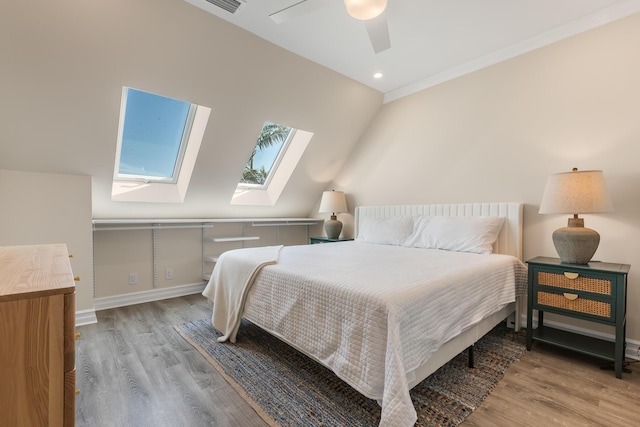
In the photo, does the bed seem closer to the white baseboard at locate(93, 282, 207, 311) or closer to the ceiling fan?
the white baseboard at locate(93, 282, 207, 311)

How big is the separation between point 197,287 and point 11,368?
342 cm

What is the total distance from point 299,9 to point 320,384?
2245 millimetres

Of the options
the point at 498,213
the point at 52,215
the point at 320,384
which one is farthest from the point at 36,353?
the point at 498,213

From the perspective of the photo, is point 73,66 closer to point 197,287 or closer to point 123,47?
point 123,47

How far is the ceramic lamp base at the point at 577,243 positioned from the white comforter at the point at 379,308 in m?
0.38

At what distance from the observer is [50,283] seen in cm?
84

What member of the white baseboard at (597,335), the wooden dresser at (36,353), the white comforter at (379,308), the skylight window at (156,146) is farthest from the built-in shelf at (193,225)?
the white baseboard at (597,335)

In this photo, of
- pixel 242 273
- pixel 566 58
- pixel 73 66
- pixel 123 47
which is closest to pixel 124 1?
pixel 123 47

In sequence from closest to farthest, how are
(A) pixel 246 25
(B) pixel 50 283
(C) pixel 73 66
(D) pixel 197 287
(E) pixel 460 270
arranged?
(B) pixel 50 283
(E) pixel 460 270
(C) pixel 73 66
(A) pixel 246 25
(D) pixel 197 287

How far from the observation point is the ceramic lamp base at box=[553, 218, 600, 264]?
7.16ft

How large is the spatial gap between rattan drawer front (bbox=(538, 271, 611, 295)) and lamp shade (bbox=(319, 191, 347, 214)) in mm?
2533

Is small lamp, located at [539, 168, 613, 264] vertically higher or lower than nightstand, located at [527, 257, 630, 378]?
higher

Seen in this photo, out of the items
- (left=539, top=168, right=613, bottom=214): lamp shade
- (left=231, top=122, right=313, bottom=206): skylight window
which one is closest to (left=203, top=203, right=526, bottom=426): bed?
(left=539, top=168, right=613, bottom=214): lamp shade

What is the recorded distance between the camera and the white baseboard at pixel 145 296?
3.29 meters
